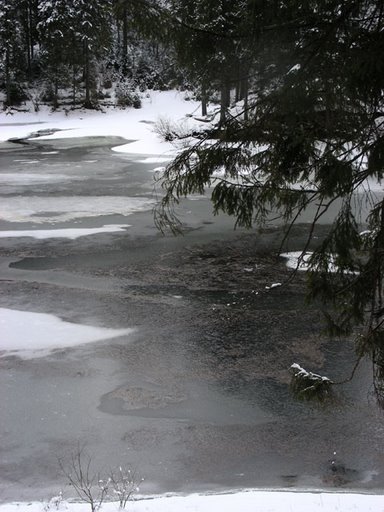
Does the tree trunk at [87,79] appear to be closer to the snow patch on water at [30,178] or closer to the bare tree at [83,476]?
the snow patch on water at [30,178]

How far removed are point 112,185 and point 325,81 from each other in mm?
16352

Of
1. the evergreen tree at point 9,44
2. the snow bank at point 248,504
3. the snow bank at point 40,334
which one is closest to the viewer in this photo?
the snow bank at point 248,504

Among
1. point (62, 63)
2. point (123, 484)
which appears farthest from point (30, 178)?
point (62, 63)

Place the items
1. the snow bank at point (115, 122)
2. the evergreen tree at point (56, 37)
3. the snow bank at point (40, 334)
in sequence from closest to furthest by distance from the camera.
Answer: the snow bank at point (40, 334) → the snow bank at point (115, 122) → the evergreen tree at point (56, 37)

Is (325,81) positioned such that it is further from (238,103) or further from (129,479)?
(129,479)

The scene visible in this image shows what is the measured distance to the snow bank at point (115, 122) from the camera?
109 ft

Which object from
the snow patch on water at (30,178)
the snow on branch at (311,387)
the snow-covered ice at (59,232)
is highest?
the snow on branch at (311,387)

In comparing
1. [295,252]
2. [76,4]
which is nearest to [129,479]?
[295,252]

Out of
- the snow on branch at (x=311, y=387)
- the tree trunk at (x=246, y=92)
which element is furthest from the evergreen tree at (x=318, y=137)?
the snow on branch at (x=311, y=387)

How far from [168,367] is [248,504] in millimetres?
2854

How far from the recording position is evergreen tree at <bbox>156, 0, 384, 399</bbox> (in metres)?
4.05

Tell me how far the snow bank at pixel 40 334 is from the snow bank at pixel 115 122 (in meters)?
21.2

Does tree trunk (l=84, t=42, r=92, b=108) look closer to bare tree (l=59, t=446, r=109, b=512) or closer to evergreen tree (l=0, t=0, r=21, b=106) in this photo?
evergreen tree (l=0, t=0, r=21, b=106)

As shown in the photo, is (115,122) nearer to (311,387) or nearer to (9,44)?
(9,44)
